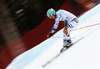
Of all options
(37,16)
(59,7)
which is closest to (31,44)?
(37,16)

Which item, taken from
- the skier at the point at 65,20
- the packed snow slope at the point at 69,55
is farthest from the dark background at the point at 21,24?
the skier at the point at 65,20

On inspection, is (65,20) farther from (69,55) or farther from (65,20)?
(69,55)

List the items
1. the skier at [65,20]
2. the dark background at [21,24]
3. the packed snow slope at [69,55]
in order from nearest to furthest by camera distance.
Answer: the packed snow slope at [69,55] < the skier at [65,20] < the dark background at [21,24]

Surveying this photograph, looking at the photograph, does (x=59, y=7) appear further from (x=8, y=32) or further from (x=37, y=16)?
(x=8, y=32)

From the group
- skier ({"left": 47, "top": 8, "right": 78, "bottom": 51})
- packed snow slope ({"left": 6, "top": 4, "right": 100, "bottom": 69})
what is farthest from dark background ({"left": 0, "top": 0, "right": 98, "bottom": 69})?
skier ({"left": 47, "top": 8, "right": 78, "bottom": 51})

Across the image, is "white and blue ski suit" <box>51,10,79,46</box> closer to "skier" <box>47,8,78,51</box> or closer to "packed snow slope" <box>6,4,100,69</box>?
"skier" <box>47,8,78,51</box>

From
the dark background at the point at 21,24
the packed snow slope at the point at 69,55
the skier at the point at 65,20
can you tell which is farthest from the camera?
the dark background at the point at 21,24

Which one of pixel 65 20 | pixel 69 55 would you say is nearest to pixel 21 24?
pixel 65 20

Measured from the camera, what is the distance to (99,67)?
7.95ft

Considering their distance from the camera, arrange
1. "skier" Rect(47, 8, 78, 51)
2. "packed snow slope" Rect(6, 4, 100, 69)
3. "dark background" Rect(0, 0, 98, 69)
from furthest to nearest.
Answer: "dark background" Rect(0, 0, 98, 69) < "skier" Rect(47, 8, 78, 51) < "packed snow slope" Rect(6, 4, 100, 69)

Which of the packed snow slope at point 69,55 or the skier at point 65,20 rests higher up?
the skier at point 65,20

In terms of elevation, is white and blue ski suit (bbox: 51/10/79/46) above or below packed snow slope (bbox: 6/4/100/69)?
above

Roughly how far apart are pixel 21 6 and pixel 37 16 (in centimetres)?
74

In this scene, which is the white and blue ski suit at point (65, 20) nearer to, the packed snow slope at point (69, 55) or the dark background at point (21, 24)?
the packed snow slope at point (69, 55)
